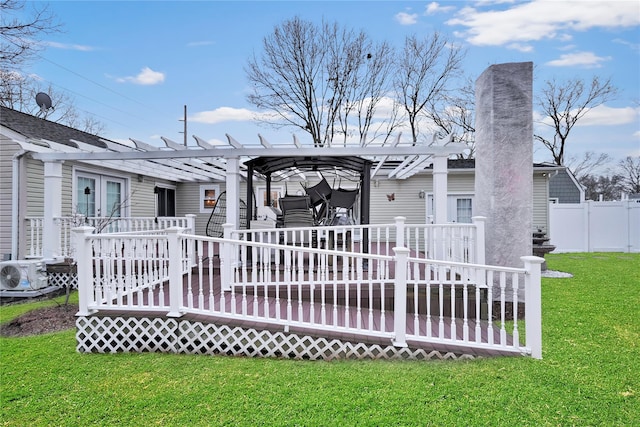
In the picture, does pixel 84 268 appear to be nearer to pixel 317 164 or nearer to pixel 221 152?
pixel 221 152

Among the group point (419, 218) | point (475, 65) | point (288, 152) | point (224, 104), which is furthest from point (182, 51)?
point (475, 65)

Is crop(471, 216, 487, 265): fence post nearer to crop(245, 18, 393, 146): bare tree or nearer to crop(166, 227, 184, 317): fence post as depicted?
crop(166, 227, 184, 317): fence post

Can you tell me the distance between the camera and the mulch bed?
455 centimetres

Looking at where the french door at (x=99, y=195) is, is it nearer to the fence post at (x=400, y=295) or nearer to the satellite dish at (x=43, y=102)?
the satellite dish at (x=43, y=102)

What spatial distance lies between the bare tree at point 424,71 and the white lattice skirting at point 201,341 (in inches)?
622

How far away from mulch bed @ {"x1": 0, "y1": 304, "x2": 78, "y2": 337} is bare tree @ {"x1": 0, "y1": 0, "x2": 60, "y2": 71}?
656cm

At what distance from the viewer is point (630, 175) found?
28828mm

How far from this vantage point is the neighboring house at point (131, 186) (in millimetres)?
7223

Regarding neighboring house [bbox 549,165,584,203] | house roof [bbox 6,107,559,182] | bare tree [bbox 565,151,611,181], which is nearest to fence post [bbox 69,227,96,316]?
house roof [bbox 6,107,559,182]

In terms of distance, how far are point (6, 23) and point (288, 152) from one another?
7859mm

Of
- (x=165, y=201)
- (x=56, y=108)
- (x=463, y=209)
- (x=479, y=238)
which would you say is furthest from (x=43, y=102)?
(x=463, y=209)

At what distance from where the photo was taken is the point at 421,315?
4.53 metres

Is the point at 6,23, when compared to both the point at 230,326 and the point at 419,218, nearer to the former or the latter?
the point at 230,326

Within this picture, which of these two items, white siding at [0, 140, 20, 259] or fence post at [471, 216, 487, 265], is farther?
white siding at [0, 140, 20, 259]
